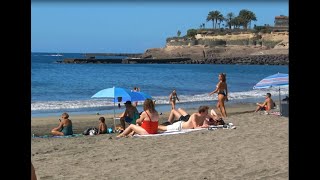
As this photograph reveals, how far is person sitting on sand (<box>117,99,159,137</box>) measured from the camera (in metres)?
9.02

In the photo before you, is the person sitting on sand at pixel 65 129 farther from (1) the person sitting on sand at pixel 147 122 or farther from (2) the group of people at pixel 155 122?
(1) the person sitting on sand at pixel 147 122

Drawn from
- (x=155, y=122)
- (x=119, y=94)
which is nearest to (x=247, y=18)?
(x=119, y=94)

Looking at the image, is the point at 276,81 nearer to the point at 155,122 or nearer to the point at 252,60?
the point at 155,122

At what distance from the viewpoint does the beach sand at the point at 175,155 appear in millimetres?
6023

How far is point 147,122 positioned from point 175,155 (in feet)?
6.34

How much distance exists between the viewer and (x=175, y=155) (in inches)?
288

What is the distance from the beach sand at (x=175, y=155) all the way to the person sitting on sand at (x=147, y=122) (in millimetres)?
266

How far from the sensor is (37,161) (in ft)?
24.0

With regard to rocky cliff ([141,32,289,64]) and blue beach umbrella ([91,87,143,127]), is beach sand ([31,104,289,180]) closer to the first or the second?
blue beach umbrella ([91,87,143,127])

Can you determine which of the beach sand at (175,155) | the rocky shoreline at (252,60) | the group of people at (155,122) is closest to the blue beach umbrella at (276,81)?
the beach sand at (175,155)

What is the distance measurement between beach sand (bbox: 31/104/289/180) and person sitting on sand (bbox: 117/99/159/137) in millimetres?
266

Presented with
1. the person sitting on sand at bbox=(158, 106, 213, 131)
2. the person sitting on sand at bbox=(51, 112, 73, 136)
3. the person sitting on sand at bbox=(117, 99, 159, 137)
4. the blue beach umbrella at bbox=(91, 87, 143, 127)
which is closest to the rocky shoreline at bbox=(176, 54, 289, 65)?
the blue beach umbrella at bbox=(91, 87, 143, 127)
